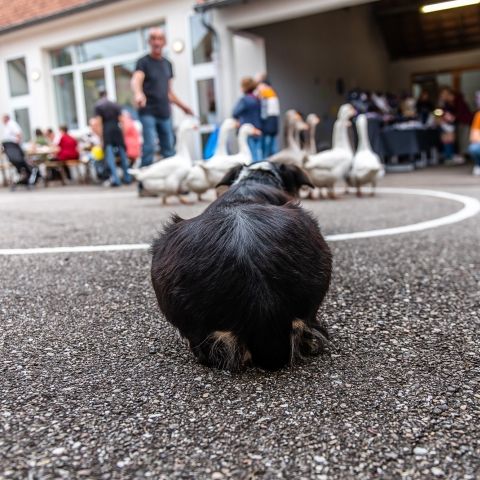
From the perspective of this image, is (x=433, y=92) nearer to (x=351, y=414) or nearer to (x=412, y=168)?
(x=412, y=168)

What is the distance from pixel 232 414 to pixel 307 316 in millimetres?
512

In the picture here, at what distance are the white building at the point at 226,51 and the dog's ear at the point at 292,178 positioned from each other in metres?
7.73

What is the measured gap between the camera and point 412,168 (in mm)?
13945

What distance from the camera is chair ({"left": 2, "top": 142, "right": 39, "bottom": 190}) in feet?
45.3

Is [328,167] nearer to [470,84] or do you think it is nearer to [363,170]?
[363,170]

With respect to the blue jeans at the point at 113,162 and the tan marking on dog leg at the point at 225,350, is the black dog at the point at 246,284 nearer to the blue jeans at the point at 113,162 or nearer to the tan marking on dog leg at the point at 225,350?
the tan marking on dog leg at the point at 225,350

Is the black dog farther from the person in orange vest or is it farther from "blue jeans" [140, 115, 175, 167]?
the person in orange vest

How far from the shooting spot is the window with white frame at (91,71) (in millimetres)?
14320

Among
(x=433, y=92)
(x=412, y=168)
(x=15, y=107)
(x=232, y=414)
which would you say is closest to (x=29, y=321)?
(x=232, y=414)

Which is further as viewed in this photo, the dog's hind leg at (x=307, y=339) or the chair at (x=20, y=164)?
the chair at (x=20, y=164)

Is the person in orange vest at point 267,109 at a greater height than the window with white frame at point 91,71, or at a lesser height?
lesser

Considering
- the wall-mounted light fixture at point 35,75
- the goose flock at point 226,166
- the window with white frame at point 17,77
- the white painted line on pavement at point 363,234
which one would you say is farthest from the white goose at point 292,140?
the window with white frame at point 17,77

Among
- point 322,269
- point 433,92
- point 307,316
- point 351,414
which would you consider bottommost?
point 351,414

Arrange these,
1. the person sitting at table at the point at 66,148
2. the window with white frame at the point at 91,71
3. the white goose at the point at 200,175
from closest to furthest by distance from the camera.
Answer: the white goose at the point at 200,175
the window with white frame at the point at 91,71
the person sitting at table at the point at 66,148
